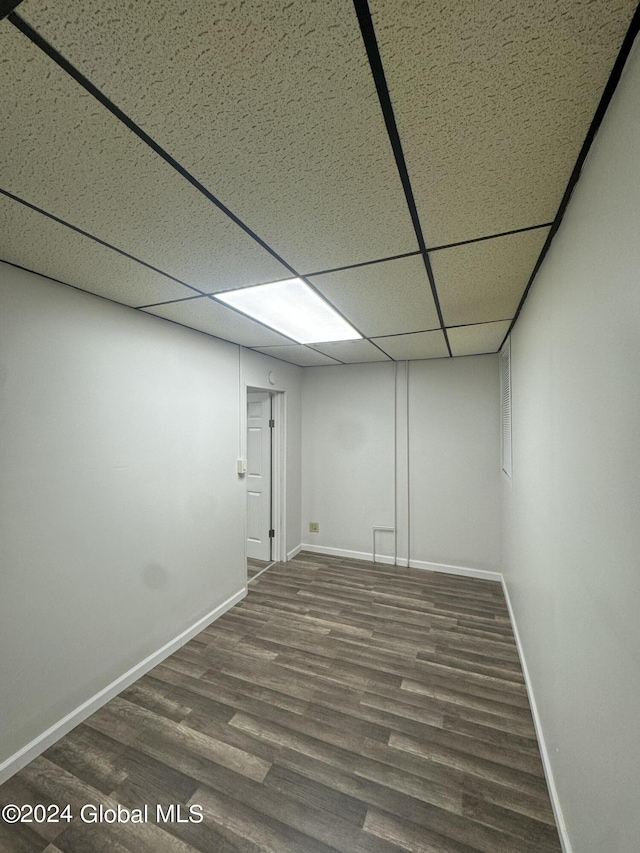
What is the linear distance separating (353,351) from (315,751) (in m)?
3.05

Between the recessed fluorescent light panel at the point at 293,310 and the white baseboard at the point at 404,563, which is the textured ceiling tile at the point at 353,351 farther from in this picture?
the white baseboard at the point at 404,563

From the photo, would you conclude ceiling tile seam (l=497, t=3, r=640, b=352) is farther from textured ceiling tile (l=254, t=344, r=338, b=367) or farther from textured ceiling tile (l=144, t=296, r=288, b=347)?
textured ceiling tile (l=254, t=344, r=338, b=367)

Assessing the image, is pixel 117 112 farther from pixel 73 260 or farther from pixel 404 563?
pixel 404 563

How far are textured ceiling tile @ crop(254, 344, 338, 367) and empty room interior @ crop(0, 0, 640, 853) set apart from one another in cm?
24

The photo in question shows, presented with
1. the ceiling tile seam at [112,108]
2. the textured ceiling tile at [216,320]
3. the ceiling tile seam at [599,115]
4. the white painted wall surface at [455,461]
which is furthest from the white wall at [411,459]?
the ceiling tile seam at [112,108]

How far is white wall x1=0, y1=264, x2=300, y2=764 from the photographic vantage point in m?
1.72

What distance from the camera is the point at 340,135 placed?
910 millimetres

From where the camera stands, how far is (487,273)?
1.76m

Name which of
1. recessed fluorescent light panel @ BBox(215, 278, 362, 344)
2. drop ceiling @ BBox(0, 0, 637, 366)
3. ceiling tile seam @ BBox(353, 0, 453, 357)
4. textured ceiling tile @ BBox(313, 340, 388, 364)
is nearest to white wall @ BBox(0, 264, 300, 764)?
drop ceiling @ BBox(0, 0, 637, 366)

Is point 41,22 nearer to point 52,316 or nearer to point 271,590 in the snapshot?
point 52,316

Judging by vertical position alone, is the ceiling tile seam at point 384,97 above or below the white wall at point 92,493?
Answer: above

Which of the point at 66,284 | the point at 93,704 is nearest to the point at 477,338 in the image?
the point at 66,284

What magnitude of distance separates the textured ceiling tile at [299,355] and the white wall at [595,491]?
7.37ft

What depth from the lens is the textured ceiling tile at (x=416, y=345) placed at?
9.87 ft
